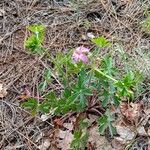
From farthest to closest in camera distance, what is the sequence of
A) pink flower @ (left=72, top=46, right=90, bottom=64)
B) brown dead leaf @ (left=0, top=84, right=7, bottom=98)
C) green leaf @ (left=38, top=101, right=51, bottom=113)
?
brown dead leaf @ (left=0, top=84, right=7, bottom=98)
green leaf @ (left=38, top=101, right=51, bottom=113)
pink flower @ (left=72, top=46, right=90, bottom=64)

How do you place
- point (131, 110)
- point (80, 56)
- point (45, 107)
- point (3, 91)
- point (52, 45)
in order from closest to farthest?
point (80, 56) → point (45, 107) → point (131, 110) → point (3, 91) → point (52, 45)

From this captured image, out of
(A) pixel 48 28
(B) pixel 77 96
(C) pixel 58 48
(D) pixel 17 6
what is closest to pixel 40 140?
(B) pixel 77 96

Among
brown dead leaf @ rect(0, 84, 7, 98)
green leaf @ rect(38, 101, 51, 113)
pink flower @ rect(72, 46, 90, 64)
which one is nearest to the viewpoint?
pink flower @ rect(72, 46, 90, 64)

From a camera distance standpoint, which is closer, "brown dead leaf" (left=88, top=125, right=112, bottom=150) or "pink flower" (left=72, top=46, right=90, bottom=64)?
"pink flower" (left=72, top=46, right=90, bottom=64)

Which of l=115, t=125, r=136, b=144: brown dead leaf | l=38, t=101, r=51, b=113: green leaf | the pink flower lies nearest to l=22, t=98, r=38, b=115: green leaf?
l=38, t=101, r=51, b=113: green leaf

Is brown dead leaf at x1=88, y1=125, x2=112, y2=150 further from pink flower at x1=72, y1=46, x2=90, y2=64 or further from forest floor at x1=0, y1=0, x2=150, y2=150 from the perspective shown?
pink flower at x1=72, y1=46, x2=90, y2=64

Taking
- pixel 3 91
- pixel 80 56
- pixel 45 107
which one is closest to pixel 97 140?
pixel 45 107

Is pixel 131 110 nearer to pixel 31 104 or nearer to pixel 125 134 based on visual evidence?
pixel 125 134

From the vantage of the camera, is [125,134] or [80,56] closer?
[80,56]

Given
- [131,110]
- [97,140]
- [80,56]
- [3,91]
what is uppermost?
[80,56]

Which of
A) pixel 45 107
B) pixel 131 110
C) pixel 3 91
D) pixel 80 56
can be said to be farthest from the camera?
pixel 3 91
